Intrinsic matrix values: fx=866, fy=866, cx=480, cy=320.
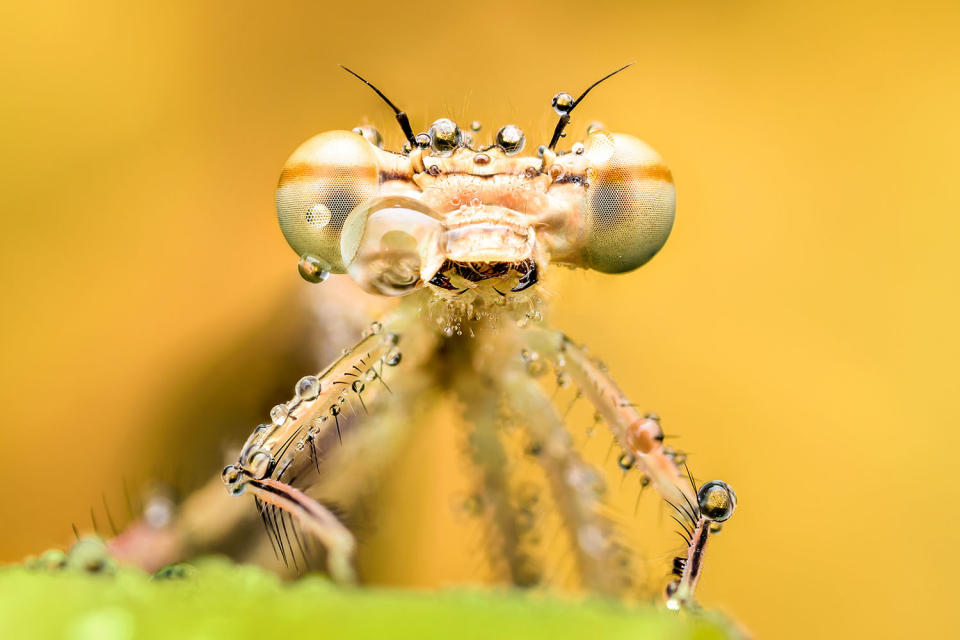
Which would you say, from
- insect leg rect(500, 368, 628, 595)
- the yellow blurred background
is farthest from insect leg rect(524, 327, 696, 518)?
the yellow blurred background

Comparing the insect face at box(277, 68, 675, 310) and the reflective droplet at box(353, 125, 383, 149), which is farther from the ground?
the reflective droplet at box(353, 125, 383, 149)

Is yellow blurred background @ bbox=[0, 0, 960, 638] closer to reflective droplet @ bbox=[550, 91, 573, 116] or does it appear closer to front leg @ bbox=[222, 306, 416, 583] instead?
front leg @ bbox=[222, 306, 416, 583]

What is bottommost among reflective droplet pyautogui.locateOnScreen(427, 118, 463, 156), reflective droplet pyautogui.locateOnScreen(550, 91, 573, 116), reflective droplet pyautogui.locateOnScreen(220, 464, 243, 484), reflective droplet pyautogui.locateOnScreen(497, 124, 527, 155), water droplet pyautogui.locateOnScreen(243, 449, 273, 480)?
reflective droplet pyautogui.locateOnScreen(220, 464, 243, 484)

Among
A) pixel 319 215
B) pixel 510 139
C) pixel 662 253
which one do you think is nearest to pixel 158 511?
pixel 319 215

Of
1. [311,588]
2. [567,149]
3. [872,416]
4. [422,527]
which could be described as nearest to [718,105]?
[872,416]

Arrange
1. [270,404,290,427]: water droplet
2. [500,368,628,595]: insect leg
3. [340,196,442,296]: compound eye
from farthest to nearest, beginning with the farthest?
[500,368,628,595]: insect leg → [270,404,290,427]: water droplet → [340,196,442,296]: compound eye

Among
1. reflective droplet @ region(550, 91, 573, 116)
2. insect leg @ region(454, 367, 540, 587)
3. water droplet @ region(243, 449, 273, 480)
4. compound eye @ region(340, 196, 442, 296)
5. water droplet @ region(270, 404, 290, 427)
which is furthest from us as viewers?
insect leg @ region(454, 367, 540, 587)

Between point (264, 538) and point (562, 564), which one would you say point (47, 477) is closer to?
point (264, 538)

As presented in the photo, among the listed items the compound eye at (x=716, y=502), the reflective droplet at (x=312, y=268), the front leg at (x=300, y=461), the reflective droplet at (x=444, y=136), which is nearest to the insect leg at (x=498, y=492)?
the front leg at (x=300, y=461)
